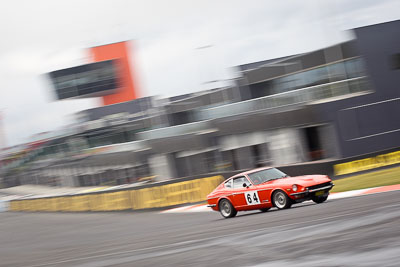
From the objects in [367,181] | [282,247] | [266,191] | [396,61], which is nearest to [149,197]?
[367,181]

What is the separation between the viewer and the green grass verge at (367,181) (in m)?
18.8

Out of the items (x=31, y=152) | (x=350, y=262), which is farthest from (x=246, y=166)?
(x=31, y=152)

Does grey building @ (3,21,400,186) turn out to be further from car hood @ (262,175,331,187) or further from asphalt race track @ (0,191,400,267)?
asphalt race track @ (0,191,400,267)

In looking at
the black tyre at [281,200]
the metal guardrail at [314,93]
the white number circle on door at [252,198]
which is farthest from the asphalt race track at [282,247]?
the metal guardrail at [314,93]

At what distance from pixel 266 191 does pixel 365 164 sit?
9778mm

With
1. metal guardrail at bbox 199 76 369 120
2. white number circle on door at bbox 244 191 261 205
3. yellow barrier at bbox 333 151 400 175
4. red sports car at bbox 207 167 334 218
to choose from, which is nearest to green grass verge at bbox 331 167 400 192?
yellow barrier at bbox 333 151 400 175

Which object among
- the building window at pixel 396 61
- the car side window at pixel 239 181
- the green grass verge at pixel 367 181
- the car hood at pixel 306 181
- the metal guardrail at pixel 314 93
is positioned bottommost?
the green grass verge at pixel 367 181

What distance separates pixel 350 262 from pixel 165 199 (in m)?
20.9

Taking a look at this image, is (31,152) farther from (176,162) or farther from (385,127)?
(385,127)

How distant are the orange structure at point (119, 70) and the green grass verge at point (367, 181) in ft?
181

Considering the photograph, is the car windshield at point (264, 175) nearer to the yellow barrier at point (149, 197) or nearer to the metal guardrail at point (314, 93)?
the yellow barrier at point (149, 197)

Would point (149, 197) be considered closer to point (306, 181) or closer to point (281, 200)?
point (281, 200)

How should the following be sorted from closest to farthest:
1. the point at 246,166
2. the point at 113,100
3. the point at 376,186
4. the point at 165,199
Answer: the point at 376,186 → the point at 165,199 → the point at 246,166 → the point at 113,100

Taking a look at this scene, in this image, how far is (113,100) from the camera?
249 ft
